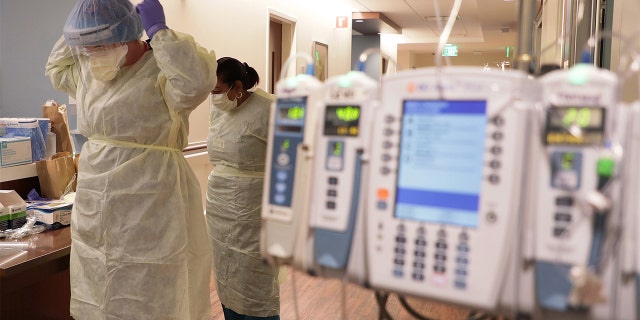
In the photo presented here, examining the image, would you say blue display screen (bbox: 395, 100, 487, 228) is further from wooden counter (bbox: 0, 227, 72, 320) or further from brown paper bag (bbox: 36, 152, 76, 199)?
brown paper bag (bbox: 36, 152, 76, 199)

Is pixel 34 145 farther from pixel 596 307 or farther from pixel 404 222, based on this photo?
pixel 596 307

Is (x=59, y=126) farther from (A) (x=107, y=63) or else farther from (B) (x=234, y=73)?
(A) (x=107, y=63)

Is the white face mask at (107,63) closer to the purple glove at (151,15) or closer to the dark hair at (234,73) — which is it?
the purple glove at (151,15)

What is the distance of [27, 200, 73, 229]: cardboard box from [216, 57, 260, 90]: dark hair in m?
0.80

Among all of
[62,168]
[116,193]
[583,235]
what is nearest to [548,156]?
[583,235]

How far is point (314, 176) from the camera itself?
0.96m

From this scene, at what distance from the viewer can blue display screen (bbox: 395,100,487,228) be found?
0.82 m

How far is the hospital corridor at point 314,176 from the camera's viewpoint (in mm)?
763

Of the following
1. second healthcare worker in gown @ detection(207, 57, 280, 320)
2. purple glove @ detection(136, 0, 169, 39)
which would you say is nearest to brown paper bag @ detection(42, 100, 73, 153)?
second healthcare worker in gown @ detection(207, 57, 280, 320)

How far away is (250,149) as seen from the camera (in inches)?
94.0

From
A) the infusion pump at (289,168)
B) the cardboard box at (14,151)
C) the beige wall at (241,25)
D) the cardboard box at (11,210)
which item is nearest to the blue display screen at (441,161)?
the infusion pump at (289,168)

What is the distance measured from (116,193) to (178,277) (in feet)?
1.14

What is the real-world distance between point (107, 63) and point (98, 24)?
0.12m

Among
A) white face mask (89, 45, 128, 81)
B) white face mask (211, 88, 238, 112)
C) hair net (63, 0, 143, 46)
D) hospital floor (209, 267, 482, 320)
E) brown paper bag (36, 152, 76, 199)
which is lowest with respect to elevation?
hospital floor (209, 267, 482, 320)
